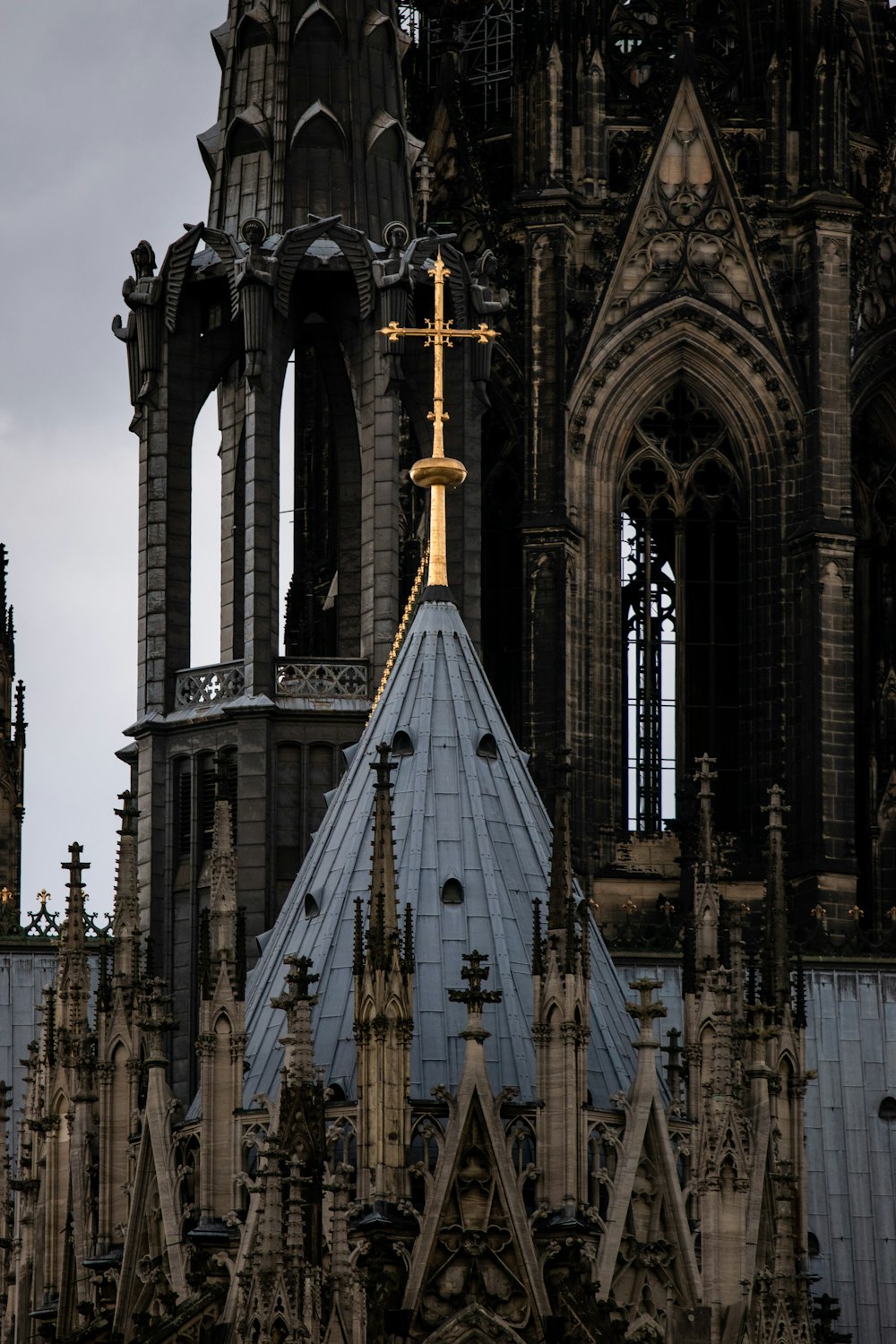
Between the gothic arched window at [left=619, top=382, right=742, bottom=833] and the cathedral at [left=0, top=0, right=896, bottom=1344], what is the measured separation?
71 millimetres

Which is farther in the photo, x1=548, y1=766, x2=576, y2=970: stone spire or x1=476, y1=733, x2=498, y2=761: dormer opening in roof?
x1=476, y1=733, x2=498, y2=761: dormer opening in roof

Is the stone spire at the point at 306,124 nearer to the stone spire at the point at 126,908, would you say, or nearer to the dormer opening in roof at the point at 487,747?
the stone spire at the point at 126,908

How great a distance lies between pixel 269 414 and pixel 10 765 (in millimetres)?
9116

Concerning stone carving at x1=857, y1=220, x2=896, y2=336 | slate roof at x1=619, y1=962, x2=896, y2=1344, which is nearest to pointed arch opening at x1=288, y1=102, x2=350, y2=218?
slate roof at x1=619, y1=962, x2=896, y2=1344

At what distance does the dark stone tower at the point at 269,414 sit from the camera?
208 feet

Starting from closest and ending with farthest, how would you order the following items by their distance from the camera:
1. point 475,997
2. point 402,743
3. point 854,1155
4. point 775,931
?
point 475,997 → point 402,743 → point 775,931 → point 854,1155

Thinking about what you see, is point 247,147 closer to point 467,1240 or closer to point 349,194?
point 349,194

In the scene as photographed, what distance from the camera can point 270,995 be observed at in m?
51.2

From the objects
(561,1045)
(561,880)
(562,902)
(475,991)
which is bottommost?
(561,1045)

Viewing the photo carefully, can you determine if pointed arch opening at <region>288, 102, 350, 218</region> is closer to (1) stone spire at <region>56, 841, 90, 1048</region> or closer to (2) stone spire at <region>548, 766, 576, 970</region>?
(1) stone spire at <region>56, 841, 90, 1048</region>

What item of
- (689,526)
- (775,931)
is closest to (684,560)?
(689,526)

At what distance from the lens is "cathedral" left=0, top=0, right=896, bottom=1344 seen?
4806 centimetres

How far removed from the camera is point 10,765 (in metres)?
72.2

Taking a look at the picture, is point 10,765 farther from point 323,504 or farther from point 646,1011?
point 646,1011
